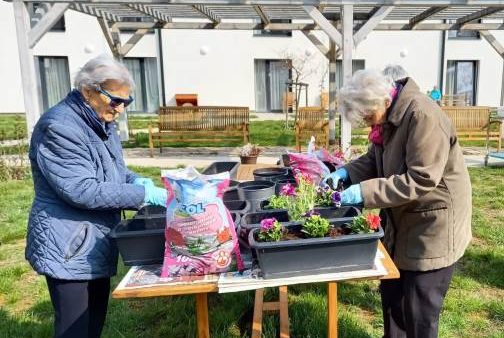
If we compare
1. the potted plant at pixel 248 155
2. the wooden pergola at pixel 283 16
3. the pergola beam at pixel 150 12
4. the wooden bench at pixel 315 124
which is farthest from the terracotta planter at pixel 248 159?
the pergola beam at pixel 150 12

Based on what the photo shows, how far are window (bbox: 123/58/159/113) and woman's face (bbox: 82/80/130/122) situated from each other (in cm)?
1654

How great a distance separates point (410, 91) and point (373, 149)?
21.2 inches

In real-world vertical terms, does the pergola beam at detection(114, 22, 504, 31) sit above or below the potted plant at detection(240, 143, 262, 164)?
above

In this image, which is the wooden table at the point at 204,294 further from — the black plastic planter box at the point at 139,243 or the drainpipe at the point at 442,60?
the drainpipe at the point at 442,60

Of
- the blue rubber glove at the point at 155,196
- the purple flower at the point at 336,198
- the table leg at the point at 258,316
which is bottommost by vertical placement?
the table leg at the point at 258,316

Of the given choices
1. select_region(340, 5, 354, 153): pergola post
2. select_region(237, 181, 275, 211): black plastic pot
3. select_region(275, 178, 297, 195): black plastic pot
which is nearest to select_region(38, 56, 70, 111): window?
select_region(340, 5, 354, 153): pergola post

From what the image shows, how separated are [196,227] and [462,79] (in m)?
19.2

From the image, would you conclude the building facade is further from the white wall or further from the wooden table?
the wooden table

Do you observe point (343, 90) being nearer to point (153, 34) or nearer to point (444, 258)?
point (444, 258)

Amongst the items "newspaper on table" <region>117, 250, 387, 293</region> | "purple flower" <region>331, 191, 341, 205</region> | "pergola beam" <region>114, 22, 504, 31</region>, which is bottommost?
"newspaper on table" <region>117, 250, 387, 293</region>

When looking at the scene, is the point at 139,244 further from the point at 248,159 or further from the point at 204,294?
the point at 248,159

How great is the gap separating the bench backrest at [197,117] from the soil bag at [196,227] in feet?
24.4

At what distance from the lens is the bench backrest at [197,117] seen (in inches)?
356

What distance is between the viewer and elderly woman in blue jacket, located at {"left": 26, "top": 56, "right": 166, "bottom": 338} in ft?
5.61
